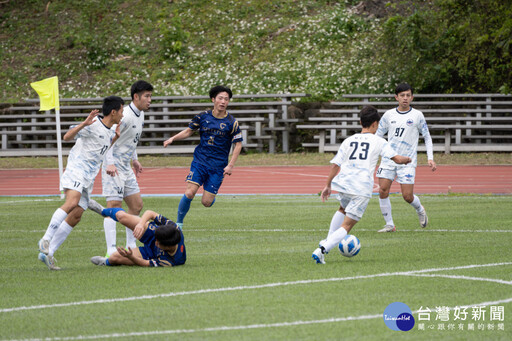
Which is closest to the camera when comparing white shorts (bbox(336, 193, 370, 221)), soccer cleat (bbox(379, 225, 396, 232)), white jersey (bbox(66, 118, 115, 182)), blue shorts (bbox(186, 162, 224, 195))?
white shorts (bbox(336, 193, 370, 221))

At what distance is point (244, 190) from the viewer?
67.9 feet

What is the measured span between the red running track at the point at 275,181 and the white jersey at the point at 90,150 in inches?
430

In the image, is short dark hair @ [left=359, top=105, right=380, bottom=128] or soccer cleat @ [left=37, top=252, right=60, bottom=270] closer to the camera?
soccer cleat @ [left=37, top=252, right=60, bottom=270]

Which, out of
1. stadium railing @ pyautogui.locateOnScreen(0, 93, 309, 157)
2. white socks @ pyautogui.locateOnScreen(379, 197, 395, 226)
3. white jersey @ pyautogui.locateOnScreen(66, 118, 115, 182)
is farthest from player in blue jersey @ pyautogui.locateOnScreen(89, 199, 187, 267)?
stadium railing @ pyautogui.locateOnScreen(0, 93, 309, 157)

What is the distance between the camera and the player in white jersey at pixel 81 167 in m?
8.72

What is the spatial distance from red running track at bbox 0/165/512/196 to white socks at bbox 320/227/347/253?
426 inches

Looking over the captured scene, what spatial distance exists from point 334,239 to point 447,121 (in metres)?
22.2

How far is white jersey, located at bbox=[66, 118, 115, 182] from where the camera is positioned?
9000mm

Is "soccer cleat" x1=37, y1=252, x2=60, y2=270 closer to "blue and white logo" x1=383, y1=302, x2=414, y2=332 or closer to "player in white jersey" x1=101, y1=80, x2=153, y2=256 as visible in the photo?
"player in white jersey" x1=101, y1=80, x2=153, y2=256

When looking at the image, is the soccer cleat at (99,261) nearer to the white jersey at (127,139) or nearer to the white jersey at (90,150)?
the white jersey at (90,150)

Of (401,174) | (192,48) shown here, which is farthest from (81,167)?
(192,48)

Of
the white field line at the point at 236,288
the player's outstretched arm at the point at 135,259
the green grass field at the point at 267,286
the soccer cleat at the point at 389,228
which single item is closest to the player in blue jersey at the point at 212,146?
the green grass field at the point at 267,286

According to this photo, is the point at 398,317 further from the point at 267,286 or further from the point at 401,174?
the point at 401,174

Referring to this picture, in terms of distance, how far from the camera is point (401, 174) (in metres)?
12.3
